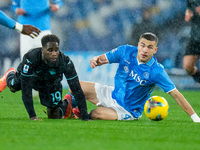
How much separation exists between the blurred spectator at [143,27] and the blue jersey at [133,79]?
6.71 metres

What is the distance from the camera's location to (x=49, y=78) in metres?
6.34

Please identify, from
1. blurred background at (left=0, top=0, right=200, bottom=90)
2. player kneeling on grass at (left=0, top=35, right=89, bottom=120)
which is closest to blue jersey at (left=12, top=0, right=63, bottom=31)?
player kneeling on grass at (left=0, top=35, right=89, bottom=120)

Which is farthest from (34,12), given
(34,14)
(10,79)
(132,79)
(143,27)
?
(143,27)

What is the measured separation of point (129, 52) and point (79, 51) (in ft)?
22.2

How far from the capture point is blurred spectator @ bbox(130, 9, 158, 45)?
528 inches

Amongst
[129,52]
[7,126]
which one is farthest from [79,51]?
[7,126]

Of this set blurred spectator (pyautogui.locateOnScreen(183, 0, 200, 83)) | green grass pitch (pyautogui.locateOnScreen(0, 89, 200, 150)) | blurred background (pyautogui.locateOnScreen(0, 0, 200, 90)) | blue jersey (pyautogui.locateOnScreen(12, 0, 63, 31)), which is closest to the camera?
green grass pitch (pyautogui.locateOnScreen(0, 89, 200, 150))

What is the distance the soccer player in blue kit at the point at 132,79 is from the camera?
20.7ft

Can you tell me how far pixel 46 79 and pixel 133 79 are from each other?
3.82 feet

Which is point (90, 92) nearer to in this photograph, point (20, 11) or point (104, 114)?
point (104, 114)

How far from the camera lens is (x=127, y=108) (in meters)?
6.61

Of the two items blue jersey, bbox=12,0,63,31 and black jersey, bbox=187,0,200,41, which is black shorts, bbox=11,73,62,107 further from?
black jersey, bbox=187,0,200,41

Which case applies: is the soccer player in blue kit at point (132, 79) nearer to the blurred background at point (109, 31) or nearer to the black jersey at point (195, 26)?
the black jersey at point (195, 26)

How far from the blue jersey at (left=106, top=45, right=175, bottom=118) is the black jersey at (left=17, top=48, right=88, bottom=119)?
2.34 feet
